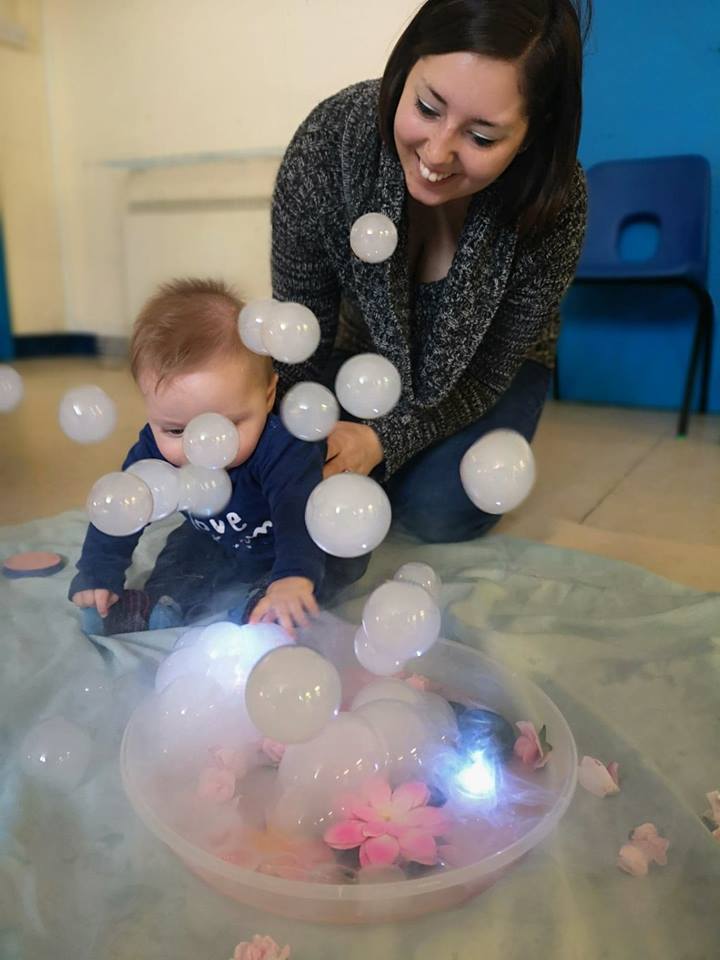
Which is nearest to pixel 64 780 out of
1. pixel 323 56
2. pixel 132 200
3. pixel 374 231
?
pixel 374 231

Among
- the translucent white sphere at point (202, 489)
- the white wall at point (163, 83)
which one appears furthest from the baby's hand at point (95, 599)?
the white wall at point (163, 83)

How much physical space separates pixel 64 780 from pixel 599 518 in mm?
811

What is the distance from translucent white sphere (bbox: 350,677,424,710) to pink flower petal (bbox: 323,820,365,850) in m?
0.09

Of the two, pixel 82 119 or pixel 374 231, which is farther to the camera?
pixel 82 119

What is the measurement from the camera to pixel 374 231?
2.57 feet

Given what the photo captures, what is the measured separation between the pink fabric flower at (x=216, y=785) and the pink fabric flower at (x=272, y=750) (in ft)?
0.08

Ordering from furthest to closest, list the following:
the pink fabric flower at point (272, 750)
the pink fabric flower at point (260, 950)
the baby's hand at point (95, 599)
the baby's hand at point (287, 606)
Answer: the baby's hand at point (95, 599) < the baby's hand at point (287, 606) < the pink fabric flower at point (272, 750) < the pink fabric flower at point (260, 950)

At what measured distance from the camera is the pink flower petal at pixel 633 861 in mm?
464

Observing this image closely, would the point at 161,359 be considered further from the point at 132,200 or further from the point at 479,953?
the point at 132,200

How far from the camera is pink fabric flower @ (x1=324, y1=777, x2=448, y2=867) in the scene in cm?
45

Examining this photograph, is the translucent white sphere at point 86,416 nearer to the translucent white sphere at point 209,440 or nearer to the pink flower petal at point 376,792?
the translucent white sphere at point 209,440

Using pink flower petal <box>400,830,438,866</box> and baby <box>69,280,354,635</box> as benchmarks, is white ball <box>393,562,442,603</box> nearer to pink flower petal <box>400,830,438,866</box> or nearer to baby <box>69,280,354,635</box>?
baby <box>69,280,354,635</box>

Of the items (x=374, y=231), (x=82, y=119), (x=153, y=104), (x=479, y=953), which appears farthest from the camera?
(x=82, y=119)

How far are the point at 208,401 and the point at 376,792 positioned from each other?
13.2 inches
